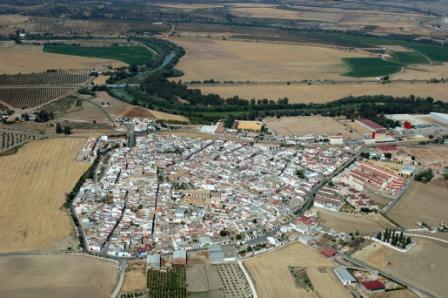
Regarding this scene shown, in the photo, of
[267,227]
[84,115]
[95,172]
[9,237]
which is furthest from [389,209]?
[84,115]

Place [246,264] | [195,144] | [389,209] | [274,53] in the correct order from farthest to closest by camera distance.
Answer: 1. [274,53]
2. [195,144]
3. [389,209]
4. [246,264]

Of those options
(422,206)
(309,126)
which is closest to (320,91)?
(309,126)

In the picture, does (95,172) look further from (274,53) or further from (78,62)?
(274,53)

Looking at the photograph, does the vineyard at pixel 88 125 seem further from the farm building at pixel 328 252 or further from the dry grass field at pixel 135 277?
the farm building at pixel 328 252

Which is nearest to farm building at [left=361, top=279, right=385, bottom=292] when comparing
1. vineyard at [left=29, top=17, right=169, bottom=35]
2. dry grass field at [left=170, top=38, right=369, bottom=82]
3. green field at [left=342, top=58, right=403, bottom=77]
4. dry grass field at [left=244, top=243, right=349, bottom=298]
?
dry grass field at [left=244, top=243, right=349, bottom=298]

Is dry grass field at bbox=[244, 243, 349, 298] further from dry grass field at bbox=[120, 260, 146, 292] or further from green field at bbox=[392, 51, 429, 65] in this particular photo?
green field at bbox=[392, 51, 429, 65]
